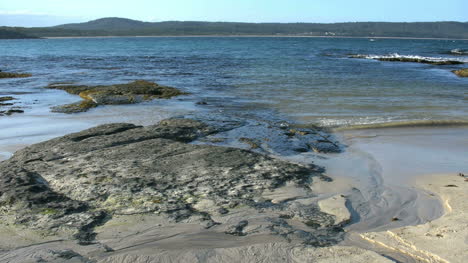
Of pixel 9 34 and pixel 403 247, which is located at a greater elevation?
pixel 9 34

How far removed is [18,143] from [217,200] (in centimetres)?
494

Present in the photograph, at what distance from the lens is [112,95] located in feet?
45.6

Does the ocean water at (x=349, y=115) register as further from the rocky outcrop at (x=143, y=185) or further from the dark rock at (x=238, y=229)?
the dark rock at (x=238, y=229)

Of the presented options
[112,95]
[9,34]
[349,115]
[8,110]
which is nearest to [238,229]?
[349,115]

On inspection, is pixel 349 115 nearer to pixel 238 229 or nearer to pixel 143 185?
pixel 143 185

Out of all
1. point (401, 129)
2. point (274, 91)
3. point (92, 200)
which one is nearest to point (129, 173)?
point (92, 200)

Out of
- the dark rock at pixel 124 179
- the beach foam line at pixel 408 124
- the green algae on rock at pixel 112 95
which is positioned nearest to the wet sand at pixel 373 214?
the dark rock at pixel 124 179

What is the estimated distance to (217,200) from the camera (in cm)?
507

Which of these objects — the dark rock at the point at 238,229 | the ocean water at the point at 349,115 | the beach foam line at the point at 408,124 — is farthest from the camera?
the beach foam line at the point at 408,124

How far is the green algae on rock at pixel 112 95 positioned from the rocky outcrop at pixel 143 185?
498cm

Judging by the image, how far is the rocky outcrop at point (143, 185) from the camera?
14.9ft

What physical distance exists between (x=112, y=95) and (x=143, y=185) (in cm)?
909

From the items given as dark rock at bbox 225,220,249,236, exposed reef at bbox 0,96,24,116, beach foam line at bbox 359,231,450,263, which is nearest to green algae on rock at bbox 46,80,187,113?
exposed reef at bbox 0,96,24,116

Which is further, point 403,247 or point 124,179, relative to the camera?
point 124,179
